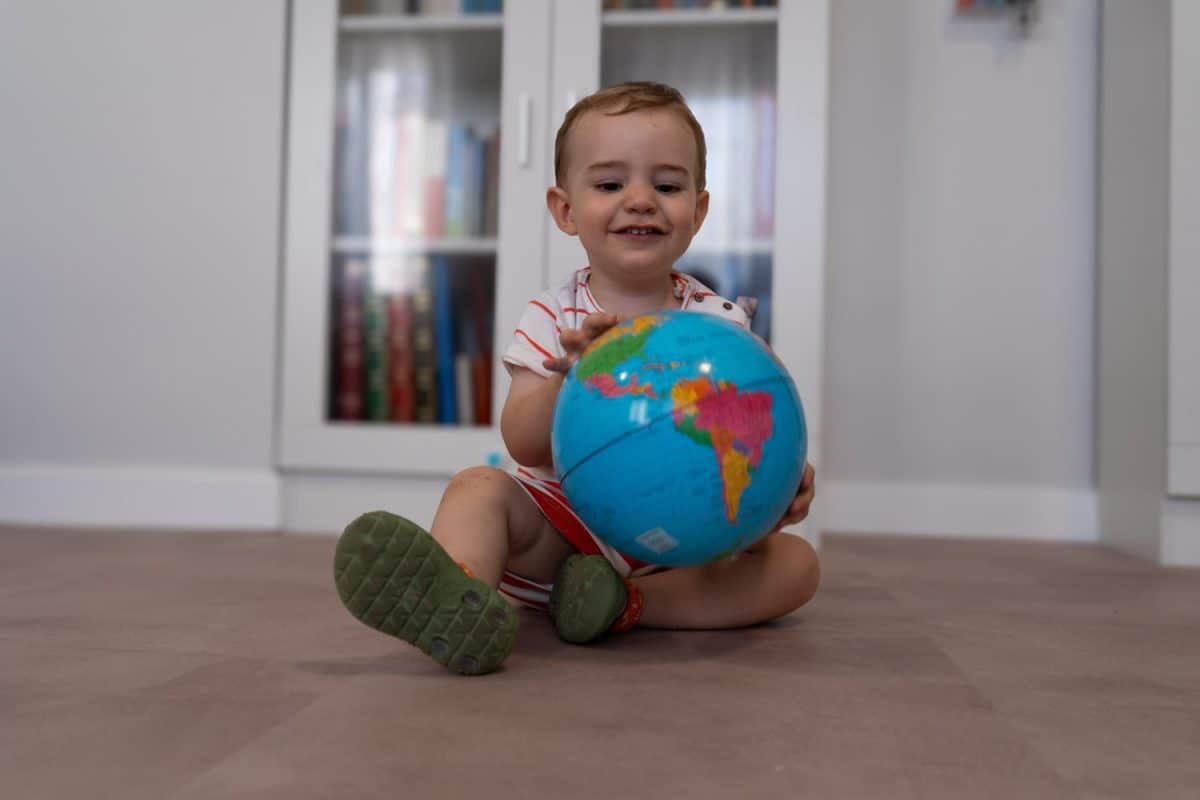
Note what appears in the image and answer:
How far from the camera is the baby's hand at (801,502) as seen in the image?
4.07ft

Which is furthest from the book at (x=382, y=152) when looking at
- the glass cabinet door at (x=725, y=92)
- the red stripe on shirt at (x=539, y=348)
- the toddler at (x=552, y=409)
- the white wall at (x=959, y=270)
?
the red stripe on shirt at (x=539, y=348)

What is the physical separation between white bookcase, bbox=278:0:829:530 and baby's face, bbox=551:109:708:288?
1.04 meters

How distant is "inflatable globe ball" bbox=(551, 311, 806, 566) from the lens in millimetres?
1085

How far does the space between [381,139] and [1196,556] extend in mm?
2062

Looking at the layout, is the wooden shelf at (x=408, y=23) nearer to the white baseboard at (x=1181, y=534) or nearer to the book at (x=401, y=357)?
the book at (x=401, y=357)

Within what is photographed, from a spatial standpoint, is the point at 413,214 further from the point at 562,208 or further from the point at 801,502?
the point at 801,502

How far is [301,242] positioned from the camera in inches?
101

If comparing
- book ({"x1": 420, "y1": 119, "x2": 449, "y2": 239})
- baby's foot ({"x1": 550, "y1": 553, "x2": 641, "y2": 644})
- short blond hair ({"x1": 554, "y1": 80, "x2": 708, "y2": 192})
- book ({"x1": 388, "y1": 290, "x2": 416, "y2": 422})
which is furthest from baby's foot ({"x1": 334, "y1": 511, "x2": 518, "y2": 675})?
book ({"x1": 420, "y1": 119, "x2": 449, "y2": 239})

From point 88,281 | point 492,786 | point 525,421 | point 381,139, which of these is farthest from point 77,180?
point 492,786

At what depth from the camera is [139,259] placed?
261 cm

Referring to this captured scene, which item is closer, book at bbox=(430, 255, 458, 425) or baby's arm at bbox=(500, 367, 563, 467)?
baby's arm at bbox=(500, 367, 563, 467)

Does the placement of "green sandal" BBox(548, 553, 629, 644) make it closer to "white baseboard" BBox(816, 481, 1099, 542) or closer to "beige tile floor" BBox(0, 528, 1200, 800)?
"beige tile floor" BBox(0, 528, 1200, 800)

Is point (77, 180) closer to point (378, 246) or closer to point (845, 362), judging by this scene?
point (378, 246)

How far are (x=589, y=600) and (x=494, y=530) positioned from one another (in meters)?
0.14
